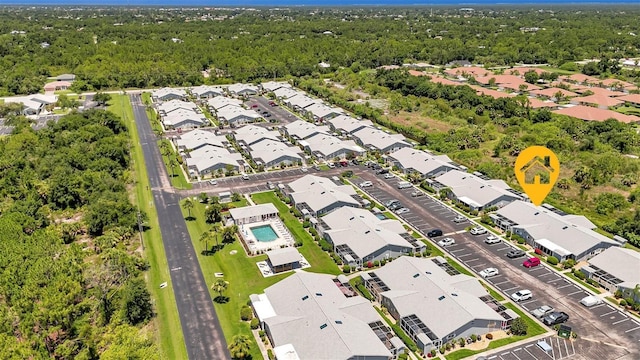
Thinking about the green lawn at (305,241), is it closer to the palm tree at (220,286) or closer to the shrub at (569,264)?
the palm tree at (220,286)

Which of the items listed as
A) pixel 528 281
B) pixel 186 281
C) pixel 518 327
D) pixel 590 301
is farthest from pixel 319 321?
pixel 590 301

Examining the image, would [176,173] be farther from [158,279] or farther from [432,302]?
[432,302]

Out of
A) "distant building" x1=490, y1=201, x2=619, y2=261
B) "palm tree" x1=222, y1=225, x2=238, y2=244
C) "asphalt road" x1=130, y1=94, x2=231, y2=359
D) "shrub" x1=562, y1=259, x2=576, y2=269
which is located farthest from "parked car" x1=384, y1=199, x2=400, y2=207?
"asphalt road" x1=130, y1=94, x2=231, y2=359

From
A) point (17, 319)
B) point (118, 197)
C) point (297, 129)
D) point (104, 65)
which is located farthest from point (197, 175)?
point (104, 65)

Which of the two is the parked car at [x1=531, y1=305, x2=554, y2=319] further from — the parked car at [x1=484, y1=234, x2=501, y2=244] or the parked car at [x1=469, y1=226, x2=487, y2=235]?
the parked car at [x1=469, y1=226, x2=487, y2=235]

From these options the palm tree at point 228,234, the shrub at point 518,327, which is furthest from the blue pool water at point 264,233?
the shrub at point 518,327

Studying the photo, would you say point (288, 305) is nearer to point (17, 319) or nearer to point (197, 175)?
point (17, 319)
